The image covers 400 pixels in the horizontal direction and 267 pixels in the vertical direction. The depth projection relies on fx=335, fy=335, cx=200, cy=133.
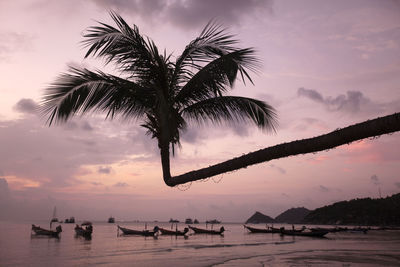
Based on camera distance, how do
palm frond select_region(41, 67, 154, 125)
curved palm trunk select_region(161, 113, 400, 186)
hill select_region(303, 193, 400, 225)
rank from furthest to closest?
1. hill select_region(303, 193, 400, 225)
2. palm frond select_region(41, 67, 154, 125)
3. curved palm trunk select_region(161, 113, 400, 186)

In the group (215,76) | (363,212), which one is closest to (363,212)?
(363,212)

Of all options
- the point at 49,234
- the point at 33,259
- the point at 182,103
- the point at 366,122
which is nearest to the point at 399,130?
the point at 366,122

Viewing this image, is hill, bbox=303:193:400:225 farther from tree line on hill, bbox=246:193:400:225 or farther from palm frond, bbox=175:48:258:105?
palm frond, bbox=175:48:258:105

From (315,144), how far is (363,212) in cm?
14471

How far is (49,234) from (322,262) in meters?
46.7

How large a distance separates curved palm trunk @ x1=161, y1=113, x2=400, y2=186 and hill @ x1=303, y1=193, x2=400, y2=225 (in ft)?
403

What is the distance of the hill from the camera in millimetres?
115500

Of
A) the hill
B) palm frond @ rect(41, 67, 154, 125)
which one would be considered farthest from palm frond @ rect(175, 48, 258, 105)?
the hill

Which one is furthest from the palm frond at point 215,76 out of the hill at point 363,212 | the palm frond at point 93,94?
the hill at point 363,212

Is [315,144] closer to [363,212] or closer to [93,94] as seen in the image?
[93,94]

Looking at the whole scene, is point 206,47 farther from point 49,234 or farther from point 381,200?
point 381,200

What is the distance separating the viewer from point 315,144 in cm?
218

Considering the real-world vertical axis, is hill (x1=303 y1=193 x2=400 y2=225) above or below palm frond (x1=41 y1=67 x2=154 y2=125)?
below

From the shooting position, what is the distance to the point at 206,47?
4.64 m
